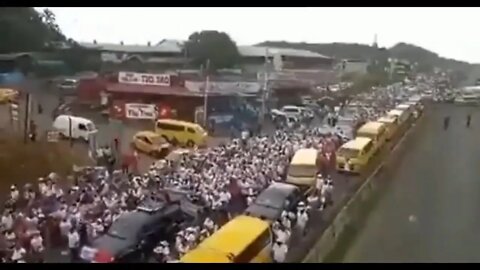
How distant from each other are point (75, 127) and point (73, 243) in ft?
1.34

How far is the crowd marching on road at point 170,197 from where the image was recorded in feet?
6.76

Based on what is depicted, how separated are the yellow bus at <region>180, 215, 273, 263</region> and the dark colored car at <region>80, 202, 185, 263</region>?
5.0 inches

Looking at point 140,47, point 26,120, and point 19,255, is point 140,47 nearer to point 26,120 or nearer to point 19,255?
point 26,120

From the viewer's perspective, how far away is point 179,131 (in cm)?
224

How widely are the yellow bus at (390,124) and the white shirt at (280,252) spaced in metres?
0.59

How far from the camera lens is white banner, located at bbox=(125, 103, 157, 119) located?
2213 mm

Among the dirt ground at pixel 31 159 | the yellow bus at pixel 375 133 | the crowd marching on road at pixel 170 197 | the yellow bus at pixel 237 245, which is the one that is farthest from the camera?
the yellow bus at pixel 375 133

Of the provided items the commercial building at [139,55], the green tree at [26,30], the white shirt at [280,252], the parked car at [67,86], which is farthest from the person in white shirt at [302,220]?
the green tree at [26,30]

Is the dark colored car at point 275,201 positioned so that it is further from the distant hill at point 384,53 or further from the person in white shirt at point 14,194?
the person in white shirt at point 14,194

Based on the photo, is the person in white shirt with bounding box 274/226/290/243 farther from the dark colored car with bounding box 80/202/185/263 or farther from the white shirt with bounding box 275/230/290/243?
the dark colored car with bounding box 80/202/185/263

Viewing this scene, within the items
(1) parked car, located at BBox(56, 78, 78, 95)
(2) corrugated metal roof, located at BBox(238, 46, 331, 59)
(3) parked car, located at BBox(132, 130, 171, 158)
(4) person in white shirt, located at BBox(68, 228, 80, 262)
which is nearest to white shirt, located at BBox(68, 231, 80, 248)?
(4) person in white shirt, located at BBox(68, 228, 80, 262)

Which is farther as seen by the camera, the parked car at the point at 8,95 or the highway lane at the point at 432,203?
the parked car at the point at 8,95

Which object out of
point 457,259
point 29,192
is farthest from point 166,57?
point 457,259

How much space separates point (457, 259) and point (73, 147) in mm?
1332
